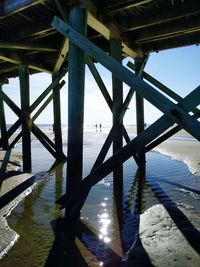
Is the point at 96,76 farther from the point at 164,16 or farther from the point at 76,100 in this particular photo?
the point at 164,16

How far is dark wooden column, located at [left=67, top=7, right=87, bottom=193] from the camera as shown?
14.4 feet

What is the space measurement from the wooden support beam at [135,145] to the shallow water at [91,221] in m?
0.53

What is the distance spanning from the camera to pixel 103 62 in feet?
11.8

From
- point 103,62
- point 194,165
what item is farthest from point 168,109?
point 194,165

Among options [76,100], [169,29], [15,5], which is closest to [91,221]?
[76,100]

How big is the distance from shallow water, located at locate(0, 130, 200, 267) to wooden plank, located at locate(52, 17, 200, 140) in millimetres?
1694

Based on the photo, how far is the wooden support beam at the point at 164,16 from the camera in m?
4.94

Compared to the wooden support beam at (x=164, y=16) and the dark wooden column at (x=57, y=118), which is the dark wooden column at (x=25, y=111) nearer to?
the dark wooden column at (x=57, y=118)

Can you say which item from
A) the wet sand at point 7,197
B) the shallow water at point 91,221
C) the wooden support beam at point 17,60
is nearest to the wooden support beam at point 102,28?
the wooden support beam at point 17,60

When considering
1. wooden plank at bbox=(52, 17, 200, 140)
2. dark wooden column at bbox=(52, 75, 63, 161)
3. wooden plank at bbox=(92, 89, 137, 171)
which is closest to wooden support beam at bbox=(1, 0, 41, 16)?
wooden plank at bbox=(52, 17, 200, 140)

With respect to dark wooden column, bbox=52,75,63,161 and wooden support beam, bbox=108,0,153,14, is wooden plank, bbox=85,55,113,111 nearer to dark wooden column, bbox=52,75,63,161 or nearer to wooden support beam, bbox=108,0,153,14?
wooden support beam, bbox=108,0,153,14

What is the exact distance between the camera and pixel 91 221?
4.48 meters

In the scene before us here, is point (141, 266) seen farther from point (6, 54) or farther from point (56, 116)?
point (56, 116)

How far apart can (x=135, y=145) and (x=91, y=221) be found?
1.79 meters
